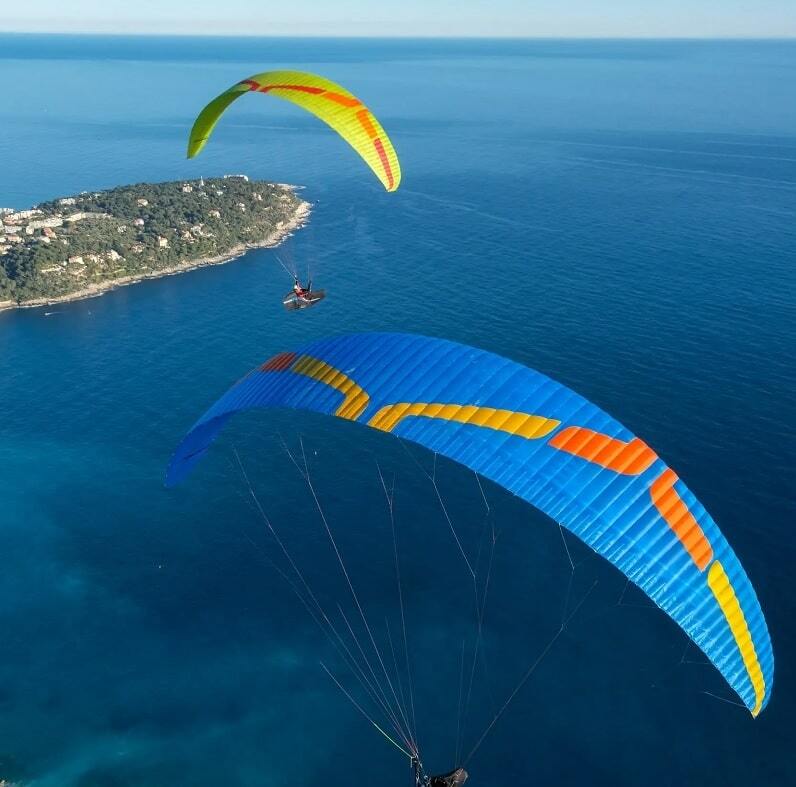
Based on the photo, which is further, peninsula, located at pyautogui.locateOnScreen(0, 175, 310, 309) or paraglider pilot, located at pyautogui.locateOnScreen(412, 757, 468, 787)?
peninsula, located at pyautogui.locateOnScreen(0, 175, 310, 309)

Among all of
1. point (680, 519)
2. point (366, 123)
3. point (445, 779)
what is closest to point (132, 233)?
point (366, 123)

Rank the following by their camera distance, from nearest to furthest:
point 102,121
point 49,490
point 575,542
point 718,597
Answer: point 718,597 → point 575,542 → point 49,490 → point 102,121

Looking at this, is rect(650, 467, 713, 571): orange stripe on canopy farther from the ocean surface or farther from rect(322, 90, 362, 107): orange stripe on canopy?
rect(322, 90, 362, 107): orange stripe on canopy

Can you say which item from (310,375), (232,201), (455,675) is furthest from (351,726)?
(232,201)

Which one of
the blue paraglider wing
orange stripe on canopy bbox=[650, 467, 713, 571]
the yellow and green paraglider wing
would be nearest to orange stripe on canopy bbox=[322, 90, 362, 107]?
the yellow and green paraglider wing

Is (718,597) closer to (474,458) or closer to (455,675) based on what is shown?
(474,458)

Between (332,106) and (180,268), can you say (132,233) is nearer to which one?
(180,268)

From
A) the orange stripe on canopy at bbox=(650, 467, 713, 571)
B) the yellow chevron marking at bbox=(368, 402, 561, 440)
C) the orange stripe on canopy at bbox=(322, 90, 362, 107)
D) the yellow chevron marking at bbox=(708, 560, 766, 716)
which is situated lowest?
the yellow chevron marking at bbox=(708, 560, 766, 716)
